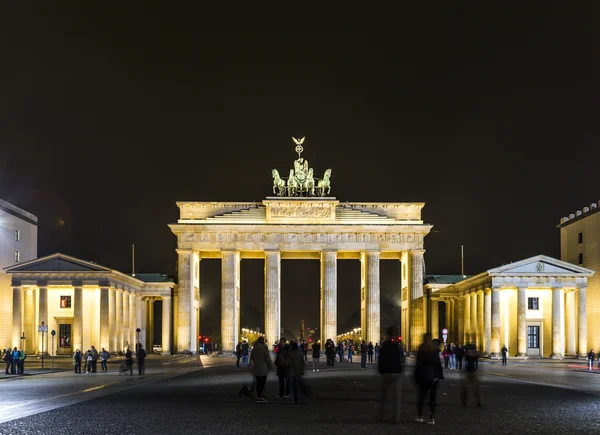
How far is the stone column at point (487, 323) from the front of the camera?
258 feet

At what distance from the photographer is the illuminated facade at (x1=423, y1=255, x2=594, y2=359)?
7681 cm

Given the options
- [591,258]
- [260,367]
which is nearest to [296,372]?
[260,367]

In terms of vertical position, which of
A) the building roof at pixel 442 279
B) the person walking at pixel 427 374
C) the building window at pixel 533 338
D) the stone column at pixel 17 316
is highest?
the building roof at pixel 442 279

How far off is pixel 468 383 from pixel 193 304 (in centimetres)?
7153

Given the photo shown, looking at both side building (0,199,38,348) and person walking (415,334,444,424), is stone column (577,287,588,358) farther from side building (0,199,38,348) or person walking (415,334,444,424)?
person walking (415,334,444,424)

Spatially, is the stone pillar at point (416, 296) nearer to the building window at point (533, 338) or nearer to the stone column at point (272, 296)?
the stone column at point (272, 296)

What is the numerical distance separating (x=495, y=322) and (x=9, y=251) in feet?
158

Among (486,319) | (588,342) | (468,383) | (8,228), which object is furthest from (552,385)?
(8,228)

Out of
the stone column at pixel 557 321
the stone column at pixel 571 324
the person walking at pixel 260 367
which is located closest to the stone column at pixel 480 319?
the stone column at pixel 557 321

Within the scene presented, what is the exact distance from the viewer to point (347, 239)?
9562 cm

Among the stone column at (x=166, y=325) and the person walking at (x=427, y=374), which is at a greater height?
the person walking at (x=427, y=374)

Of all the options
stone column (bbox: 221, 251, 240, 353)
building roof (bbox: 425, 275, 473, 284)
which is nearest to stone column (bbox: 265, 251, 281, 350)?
stone column (bbox: 221, 251, 240, 353)

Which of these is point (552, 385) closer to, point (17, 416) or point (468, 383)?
point (468, 383)

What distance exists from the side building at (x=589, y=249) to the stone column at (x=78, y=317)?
47.5 metres
